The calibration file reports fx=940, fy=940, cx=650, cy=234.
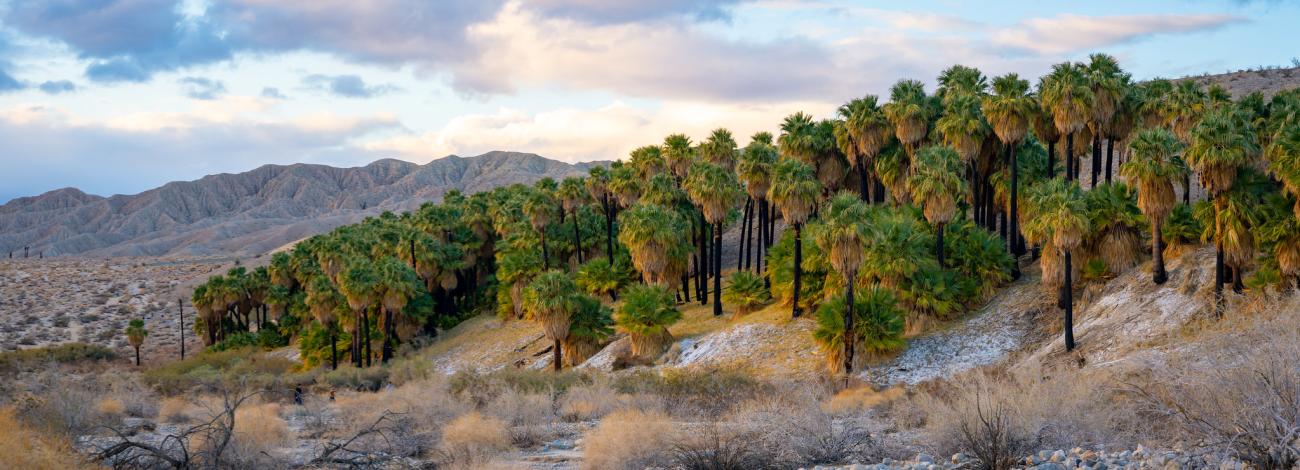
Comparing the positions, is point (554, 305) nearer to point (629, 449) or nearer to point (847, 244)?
point (847, 244)

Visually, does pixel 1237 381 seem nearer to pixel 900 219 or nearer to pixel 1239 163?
pixel 1239 163

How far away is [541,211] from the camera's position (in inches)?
2530

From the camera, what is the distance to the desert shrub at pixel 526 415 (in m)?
20.0

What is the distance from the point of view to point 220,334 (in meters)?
77.2

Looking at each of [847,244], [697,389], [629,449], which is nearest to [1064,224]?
[847,244]

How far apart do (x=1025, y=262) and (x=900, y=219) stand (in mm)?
8059

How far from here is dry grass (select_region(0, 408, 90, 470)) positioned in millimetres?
12930

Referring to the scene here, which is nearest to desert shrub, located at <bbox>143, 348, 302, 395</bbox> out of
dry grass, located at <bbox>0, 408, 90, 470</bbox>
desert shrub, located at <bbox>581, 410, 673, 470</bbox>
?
dry grass, located at <bbox>0, 408, 90, 470</bbox>

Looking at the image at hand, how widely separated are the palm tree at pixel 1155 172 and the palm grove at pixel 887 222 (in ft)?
0.25

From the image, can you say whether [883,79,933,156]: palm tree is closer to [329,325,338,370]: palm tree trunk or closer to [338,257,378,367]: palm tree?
[338,257,378,367]: palm tree

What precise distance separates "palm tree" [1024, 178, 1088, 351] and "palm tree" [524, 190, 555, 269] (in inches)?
1440

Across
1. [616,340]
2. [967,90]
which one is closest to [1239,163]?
[967,90]

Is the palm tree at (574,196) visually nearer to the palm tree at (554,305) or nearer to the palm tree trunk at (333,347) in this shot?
the palm tree trunk at (333,347)

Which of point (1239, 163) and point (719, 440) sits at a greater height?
point (1239, 163)
